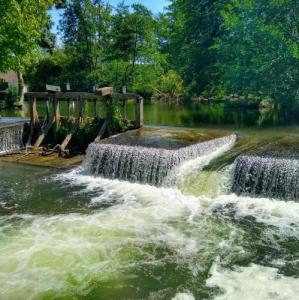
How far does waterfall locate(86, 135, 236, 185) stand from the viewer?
14734mm

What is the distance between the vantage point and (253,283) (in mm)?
7871

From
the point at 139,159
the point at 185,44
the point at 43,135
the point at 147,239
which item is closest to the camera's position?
the point at 147,239

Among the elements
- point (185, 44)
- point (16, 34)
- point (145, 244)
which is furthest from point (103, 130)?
point (185, 44)

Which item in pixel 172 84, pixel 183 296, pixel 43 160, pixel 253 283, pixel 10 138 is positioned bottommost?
pixel 183 296

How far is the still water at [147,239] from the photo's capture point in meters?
7.85

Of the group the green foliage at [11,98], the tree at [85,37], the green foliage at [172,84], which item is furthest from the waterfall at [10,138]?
the green foliage at [172,84]

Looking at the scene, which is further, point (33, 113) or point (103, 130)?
point (33, 113)

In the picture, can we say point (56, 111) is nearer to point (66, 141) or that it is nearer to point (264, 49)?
point (66, 141)

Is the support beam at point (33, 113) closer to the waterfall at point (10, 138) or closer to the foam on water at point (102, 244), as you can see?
the waterfall at point (10, 138)

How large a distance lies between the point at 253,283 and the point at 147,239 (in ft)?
9.72

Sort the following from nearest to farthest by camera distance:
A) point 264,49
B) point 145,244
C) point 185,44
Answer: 1. point 145,244
2. point 264,49
3. point 185,44

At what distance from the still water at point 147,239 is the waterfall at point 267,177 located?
12.6 inches

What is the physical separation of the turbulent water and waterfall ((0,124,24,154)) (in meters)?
6.28

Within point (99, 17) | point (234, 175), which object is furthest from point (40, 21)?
point (234, 175)
